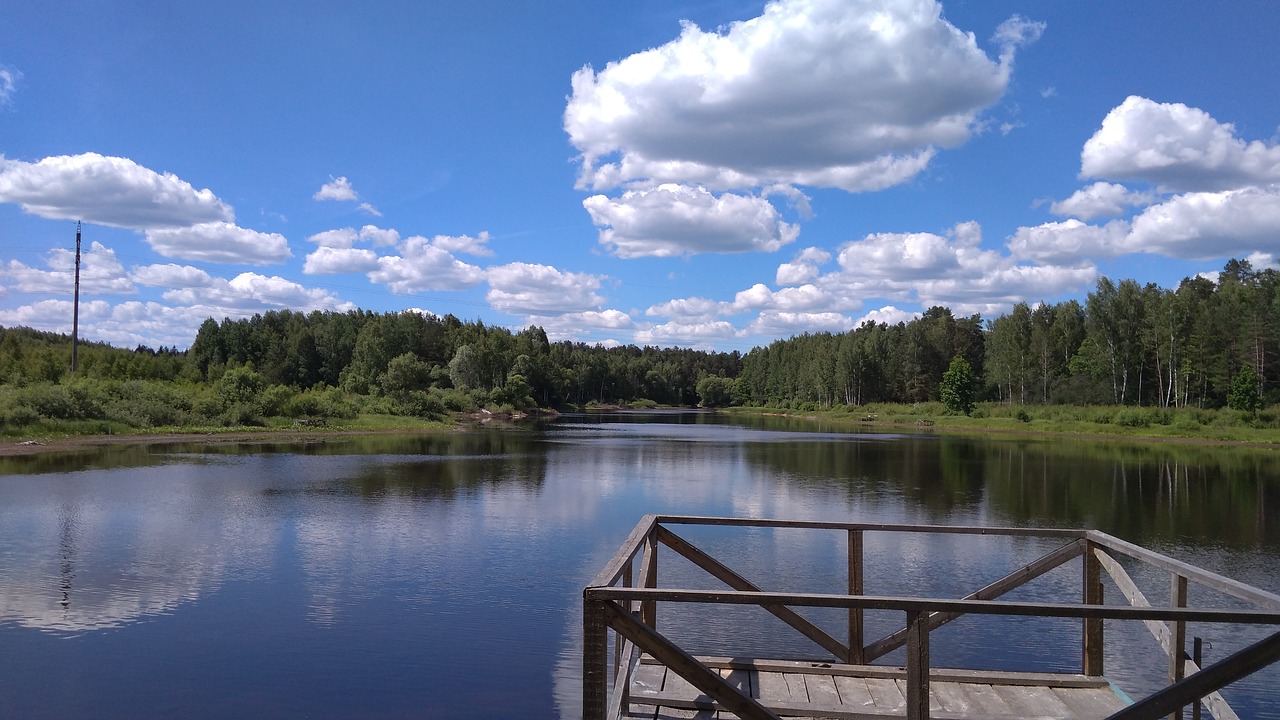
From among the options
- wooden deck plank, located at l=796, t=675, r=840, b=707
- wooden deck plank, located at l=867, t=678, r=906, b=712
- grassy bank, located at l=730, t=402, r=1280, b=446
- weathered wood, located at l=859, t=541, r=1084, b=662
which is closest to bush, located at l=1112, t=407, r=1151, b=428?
grassy bank, located at l=730, t=402, r=1280, b=446

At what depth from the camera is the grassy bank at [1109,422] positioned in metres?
59.3

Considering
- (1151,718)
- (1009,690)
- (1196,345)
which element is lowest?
(1009,690)

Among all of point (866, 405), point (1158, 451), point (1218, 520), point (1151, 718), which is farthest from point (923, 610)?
point (866, 405)

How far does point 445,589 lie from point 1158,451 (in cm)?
5088

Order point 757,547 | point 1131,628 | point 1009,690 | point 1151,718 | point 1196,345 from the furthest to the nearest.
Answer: point 1196,345, point 757,547, point 1131,628, point 1009,690, point 1151,718

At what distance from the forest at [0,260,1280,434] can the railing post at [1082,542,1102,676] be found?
4926 centimetres

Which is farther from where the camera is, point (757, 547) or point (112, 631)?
point (757, 547)

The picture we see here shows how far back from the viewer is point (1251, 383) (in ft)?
208

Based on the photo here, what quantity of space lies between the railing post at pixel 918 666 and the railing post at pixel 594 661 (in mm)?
1870

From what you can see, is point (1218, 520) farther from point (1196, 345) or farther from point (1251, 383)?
point (1196, 345)

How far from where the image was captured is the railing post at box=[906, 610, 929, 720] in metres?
5.23

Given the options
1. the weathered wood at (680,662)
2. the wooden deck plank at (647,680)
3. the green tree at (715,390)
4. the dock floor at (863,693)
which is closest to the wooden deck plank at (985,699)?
the dock floor at (863,693)

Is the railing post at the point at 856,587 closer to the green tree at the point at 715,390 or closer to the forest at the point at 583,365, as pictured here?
the forest at the point at 583,365

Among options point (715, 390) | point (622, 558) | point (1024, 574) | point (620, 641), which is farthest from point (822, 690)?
point (715, 390)
